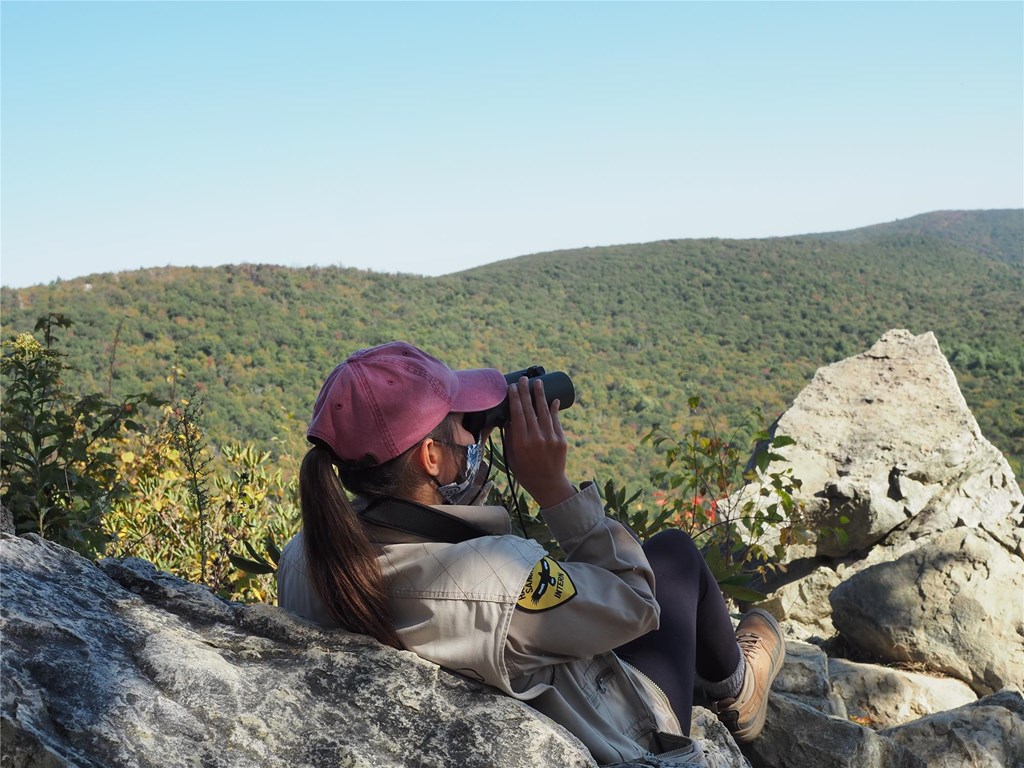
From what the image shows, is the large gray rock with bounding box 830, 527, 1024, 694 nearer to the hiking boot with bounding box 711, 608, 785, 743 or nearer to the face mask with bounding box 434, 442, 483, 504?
the hiking boot with bounding box 711, 608, 785, 743

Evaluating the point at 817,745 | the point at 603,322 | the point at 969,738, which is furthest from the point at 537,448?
the point at 603,322

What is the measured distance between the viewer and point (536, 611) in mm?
1921

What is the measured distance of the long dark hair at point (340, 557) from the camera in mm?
1945

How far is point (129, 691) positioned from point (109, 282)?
31.5 meters

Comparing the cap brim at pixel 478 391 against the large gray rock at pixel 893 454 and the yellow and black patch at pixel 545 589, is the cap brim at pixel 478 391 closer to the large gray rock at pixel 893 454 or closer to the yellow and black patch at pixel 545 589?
the yellow and black patch at pixel 545 589

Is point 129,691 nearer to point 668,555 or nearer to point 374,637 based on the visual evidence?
point 374,637

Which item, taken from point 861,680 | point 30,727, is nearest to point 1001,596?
point 861,680

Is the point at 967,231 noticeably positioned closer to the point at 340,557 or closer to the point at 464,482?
the point at 464,482

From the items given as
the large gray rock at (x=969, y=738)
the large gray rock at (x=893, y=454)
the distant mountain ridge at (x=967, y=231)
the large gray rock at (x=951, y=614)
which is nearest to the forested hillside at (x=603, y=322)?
the distant mountain ridge at (x=967, y=231)

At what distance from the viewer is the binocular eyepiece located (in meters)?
2.15

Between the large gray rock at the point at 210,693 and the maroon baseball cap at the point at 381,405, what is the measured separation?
39 centimetres

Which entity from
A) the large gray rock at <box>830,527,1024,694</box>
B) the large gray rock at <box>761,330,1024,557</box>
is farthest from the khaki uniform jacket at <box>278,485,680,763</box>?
the large gray rock at <box>761,330,1024,557</box>

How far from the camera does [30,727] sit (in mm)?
1422

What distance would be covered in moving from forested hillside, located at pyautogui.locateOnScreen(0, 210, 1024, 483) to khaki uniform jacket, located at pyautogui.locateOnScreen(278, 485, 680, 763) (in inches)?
450
